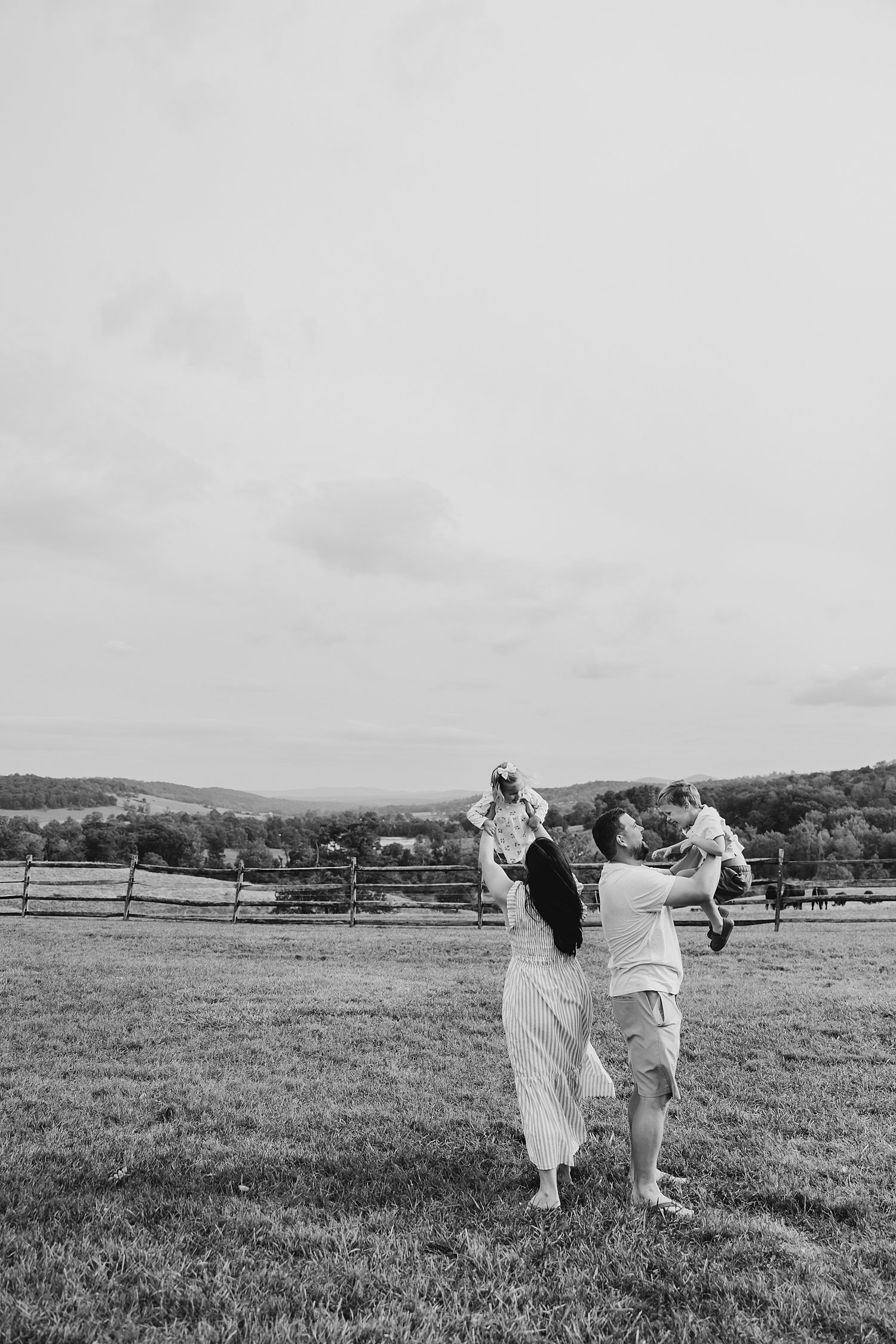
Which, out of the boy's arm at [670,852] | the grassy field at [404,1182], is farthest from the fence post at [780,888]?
the boy's arm at [670,852]

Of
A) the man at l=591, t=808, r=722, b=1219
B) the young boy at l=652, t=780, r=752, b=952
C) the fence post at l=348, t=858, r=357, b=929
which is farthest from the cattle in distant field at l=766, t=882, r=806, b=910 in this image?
the young boy at l=652, t=780, r=752, b=952

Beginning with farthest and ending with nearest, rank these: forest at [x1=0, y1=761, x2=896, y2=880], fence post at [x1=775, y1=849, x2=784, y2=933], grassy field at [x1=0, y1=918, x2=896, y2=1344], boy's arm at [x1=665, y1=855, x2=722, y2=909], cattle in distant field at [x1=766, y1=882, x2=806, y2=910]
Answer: forest at [x1=0, y1=761, x2=896, y2=880], cattle in distant field at [x1=766, y1=882, x2=806, y2=910], fence post at [x1=775, y1=849, x2=784, y2=933], boy's arm at [x1=665, y1=855, x2=722, y2=909], grassy field at [x1=0, y1=918, x2=896, y2=1344]

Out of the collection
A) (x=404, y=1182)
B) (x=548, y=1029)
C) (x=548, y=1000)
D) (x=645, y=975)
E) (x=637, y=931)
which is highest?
(x=637, y=931)

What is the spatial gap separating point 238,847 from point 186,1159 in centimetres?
5830

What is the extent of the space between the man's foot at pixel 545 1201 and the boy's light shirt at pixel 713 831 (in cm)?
188

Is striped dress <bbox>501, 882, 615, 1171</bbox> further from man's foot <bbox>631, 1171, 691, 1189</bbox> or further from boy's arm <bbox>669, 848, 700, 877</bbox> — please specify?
boy's arm <bbox>669, 848, 700, 877</bbox>

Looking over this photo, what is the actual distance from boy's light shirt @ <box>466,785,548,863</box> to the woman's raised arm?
52 mm

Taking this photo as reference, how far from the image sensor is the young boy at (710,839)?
3.77 meters

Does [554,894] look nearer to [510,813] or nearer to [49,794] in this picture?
[510,813]

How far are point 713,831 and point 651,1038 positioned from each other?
1070 mm

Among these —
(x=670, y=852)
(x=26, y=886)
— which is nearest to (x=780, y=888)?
(x=670, y=852)

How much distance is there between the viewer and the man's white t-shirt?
3.93 m

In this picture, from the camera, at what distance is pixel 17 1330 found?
292cm

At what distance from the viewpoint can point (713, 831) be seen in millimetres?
3785
